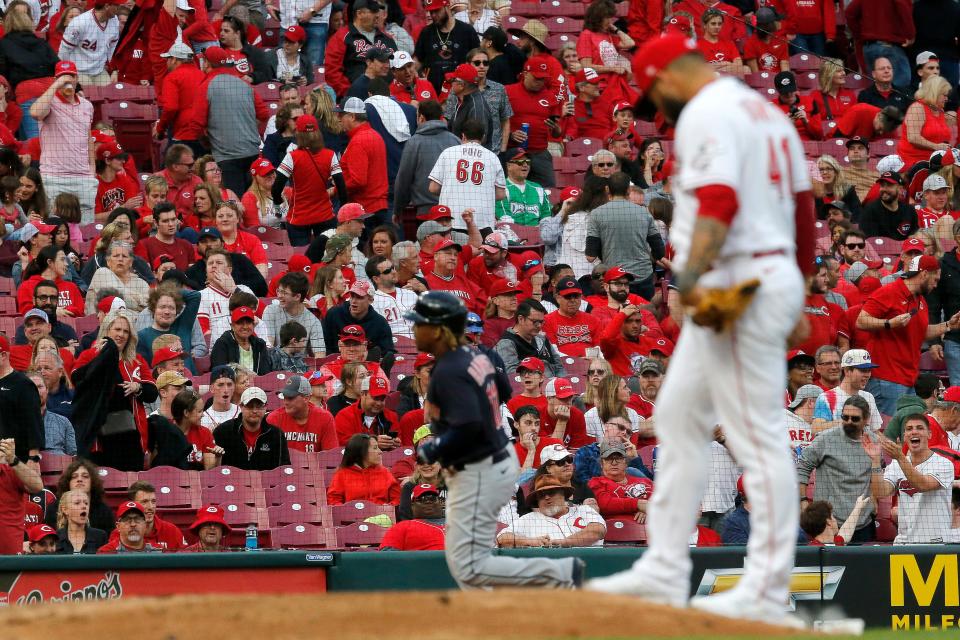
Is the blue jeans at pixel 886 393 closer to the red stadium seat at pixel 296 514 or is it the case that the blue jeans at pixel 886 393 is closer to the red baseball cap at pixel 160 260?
the red stadium seat at pixel 296 514

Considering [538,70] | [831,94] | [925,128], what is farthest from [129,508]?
[831,94]

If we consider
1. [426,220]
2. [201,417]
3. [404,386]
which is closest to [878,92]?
[426,220]

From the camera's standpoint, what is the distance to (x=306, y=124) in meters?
15.0

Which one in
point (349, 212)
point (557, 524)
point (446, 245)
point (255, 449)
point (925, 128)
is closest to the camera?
point (557, 524)

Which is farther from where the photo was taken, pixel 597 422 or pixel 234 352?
pixel 234 352

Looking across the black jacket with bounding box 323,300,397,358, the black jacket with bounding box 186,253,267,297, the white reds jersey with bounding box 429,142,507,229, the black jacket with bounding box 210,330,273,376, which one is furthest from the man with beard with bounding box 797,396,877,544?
the black jacket with bounding box 186,253,267,297

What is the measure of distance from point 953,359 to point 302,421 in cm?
589

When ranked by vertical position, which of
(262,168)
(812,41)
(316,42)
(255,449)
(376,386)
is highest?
(812,41)

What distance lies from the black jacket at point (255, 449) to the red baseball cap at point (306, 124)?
4398 millimetres

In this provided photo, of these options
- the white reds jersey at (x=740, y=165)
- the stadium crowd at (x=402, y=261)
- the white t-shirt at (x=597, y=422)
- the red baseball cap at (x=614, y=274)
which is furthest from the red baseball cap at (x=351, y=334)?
the white reds jersey at (x=740, y=165)

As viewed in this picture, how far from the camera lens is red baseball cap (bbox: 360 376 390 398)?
38.9ft

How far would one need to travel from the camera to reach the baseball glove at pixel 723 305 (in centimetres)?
545

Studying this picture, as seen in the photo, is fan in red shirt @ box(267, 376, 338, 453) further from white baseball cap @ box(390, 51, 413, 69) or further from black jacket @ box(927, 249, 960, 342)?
black jacket @ box(927, 249, 960, 342)

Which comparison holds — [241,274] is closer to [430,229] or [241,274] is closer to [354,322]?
[354,322]
